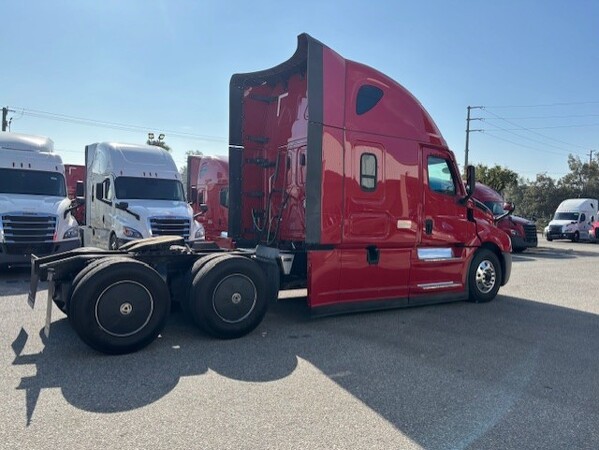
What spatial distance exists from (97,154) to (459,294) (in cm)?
1087

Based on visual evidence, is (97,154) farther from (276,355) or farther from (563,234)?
(563,234)

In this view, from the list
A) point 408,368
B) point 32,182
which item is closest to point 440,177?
point 408,368

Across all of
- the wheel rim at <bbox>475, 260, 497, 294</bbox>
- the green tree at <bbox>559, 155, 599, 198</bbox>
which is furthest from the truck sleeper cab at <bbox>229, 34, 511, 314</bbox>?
the green tree at <bbox>559, 155, 599, 198</bbox>

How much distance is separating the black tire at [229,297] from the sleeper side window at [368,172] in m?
2.13

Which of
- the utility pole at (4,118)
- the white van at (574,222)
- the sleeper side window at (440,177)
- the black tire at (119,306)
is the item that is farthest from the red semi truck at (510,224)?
the utility pole at (4,118)

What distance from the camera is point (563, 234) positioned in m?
31.9

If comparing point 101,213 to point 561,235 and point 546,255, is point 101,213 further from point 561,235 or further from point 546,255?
point 561,235

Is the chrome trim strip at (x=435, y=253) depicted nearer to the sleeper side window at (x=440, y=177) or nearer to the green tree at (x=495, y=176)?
the sleeper side window at (x=440, y=177)

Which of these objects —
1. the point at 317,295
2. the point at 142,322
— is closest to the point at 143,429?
the point at 142,322

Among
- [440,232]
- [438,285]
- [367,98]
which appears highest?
[367,98]

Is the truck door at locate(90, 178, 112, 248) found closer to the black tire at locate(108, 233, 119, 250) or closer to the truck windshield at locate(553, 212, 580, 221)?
the black tire at locate(108, 233, 119, 250)

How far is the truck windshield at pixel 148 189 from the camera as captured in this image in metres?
12.6

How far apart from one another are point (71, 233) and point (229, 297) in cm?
731

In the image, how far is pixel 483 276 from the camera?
8766 millimetres
